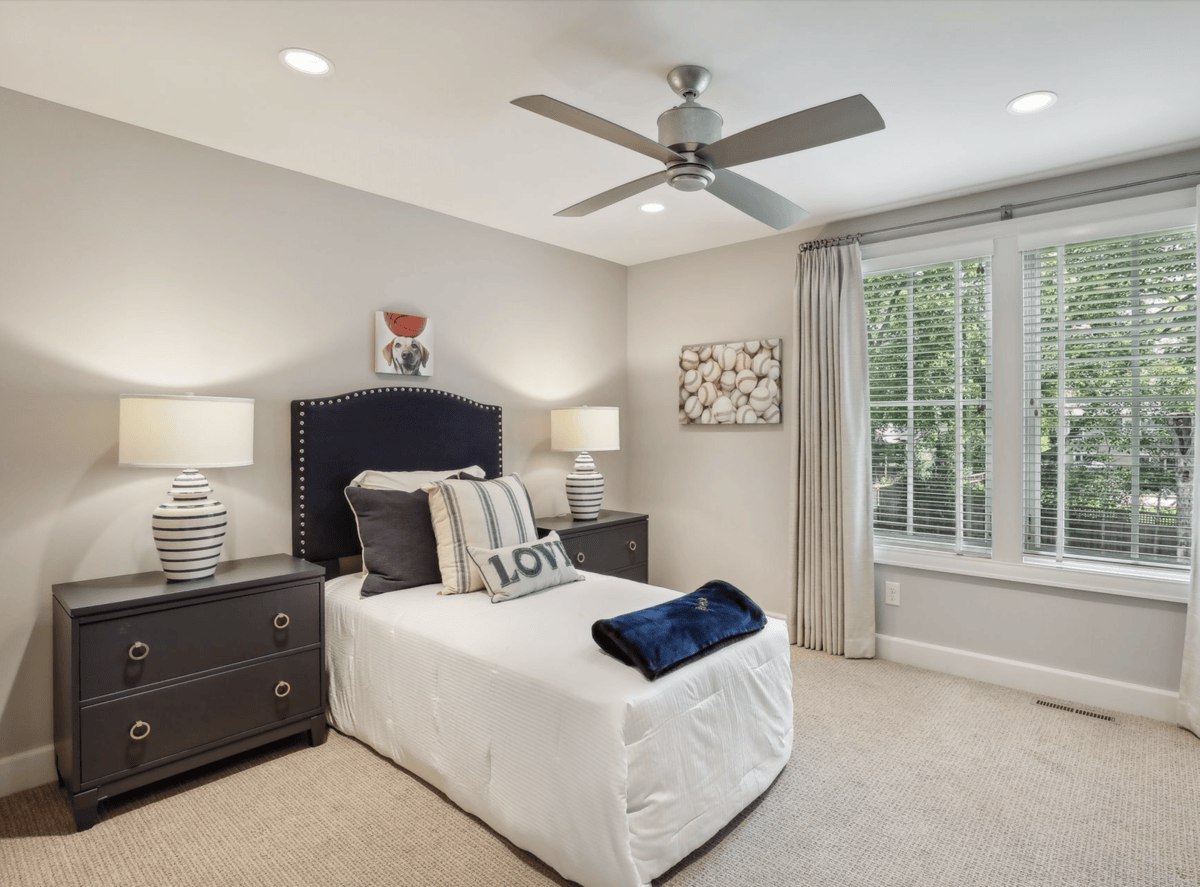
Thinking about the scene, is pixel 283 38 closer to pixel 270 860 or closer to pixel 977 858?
pixel 270 860

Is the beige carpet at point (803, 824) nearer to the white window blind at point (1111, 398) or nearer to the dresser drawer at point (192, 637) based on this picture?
the dresser drawer at point (192, 637)

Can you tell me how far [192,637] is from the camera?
228cm

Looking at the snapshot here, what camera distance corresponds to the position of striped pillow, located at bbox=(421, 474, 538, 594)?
8.84ft

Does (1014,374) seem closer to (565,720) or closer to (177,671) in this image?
(565,720)

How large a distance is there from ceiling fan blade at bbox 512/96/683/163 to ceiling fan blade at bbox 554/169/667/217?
105mm

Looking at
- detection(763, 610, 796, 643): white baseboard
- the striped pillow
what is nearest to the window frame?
detection(763, 610, 796, 643): white baseboard

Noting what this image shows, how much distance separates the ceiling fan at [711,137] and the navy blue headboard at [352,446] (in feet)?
4.59

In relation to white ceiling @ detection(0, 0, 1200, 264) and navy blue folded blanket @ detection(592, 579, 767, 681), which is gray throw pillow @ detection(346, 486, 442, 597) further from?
white ceiling @ detection(0, 0, 1200, 264)

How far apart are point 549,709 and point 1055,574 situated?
8.60 feet

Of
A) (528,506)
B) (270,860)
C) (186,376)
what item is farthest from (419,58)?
(270,860)

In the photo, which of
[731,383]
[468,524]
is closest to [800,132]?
[468,524]

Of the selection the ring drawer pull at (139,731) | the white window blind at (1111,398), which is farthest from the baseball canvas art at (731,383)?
the ring drawer pull at (139,731)

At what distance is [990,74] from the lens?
2176 millimetres

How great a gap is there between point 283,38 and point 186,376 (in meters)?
1.39
